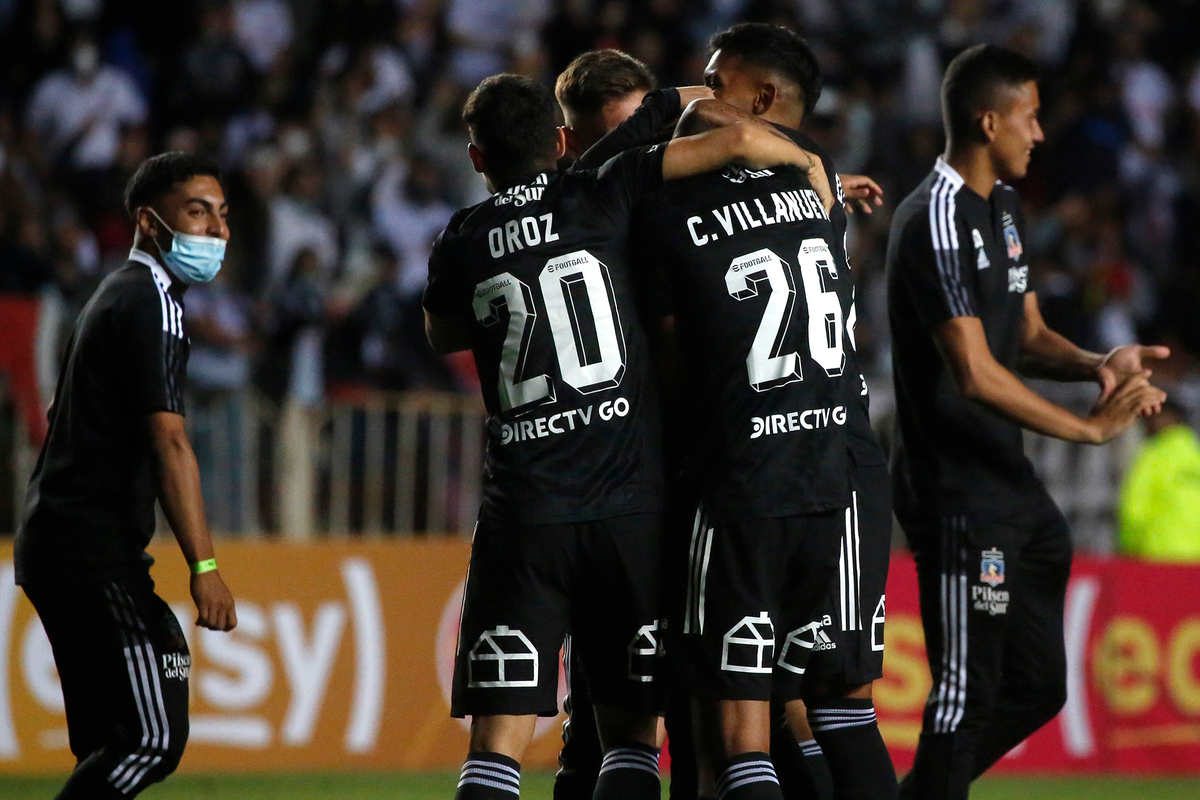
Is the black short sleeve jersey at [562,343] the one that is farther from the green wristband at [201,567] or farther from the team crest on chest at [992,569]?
the team crest on chest at [992,569]

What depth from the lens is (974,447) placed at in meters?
5.59

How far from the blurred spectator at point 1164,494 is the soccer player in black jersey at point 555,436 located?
6552 millimetres

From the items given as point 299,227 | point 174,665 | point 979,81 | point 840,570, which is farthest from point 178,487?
point 299,227

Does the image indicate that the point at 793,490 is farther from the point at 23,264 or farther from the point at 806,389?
the point at 23,264

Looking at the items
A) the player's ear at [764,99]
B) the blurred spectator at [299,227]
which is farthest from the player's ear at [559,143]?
the blurred spectator at [299,227]

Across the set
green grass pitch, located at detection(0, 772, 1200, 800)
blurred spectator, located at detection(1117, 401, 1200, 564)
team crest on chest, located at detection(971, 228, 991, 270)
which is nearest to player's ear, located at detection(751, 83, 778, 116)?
team crest on chest, located at detection(971, 228, 991, 270)

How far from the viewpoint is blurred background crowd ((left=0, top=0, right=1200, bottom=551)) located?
11.3m

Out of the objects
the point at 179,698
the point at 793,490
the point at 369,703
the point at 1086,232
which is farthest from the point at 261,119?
the point at 793,490

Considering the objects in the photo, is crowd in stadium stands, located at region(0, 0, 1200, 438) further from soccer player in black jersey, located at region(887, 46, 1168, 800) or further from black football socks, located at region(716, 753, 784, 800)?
black football socks, located at region(716, 753, 784, 800)

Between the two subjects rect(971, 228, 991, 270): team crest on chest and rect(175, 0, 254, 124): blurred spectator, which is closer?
rect(971, 228, 991, 270): team crest on chest

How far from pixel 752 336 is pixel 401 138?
9.11 metres

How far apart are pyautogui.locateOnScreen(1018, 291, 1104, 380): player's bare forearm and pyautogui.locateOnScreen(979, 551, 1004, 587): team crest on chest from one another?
77cm

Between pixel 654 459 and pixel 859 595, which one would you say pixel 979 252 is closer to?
pixel 859 595

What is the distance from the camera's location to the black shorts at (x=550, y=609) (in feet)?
14.8
